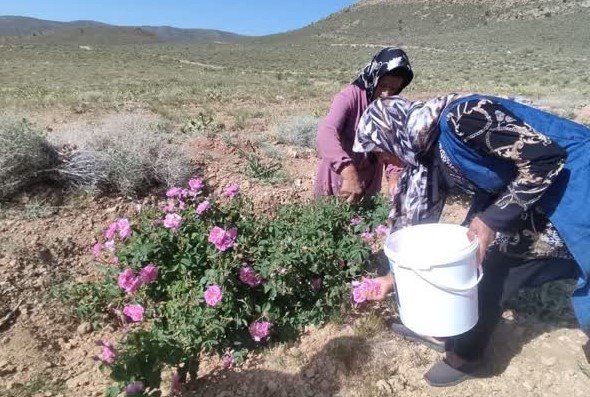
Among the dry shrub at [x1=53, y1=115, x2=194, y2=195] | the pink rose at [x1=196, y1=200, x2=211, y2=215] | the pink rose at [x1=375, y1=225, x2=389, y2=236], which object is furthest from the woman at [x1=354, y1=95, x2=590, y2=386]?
the dry shrub at [x1=53, y1=115, x2=194, y2=195]

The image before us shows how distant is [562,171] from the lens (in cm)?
198

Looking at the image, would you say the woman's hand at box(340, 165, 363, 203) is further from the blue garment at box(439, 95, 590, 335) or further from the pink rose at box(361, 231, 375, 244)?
the blue garment at box(439, 95, 590, 335)

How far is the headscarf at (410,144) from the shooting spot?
207cm

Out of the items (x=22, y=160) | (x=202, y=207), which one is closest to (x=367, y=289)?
(x=202, y=207)

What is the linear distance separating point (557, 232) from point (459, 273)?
0.49m

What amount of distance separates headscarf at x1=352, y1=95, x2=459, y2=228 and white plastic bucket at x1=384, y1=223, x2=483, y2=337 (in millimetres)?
224

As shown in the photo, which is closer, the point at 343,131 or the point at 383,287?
the point at 383,287

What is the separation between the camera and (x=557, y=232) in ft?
7.00

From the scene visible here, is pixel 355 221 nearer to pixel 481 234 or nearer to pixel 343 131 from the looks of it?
pixel 343 131

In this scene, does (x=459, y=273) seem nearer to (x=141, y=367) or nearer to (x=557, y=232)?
(x=557, y=232)

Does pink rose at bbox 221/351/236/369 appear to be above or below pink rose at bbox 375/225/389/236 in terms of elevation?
below

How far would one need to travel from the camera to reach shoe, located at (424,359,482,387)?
2449 mm

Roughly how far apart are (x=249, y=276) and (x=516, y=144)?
4.73ft

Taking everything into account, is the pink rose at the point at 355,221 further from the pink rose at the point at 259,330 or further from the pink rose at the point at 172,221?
the pink rose at the point at 172,221
